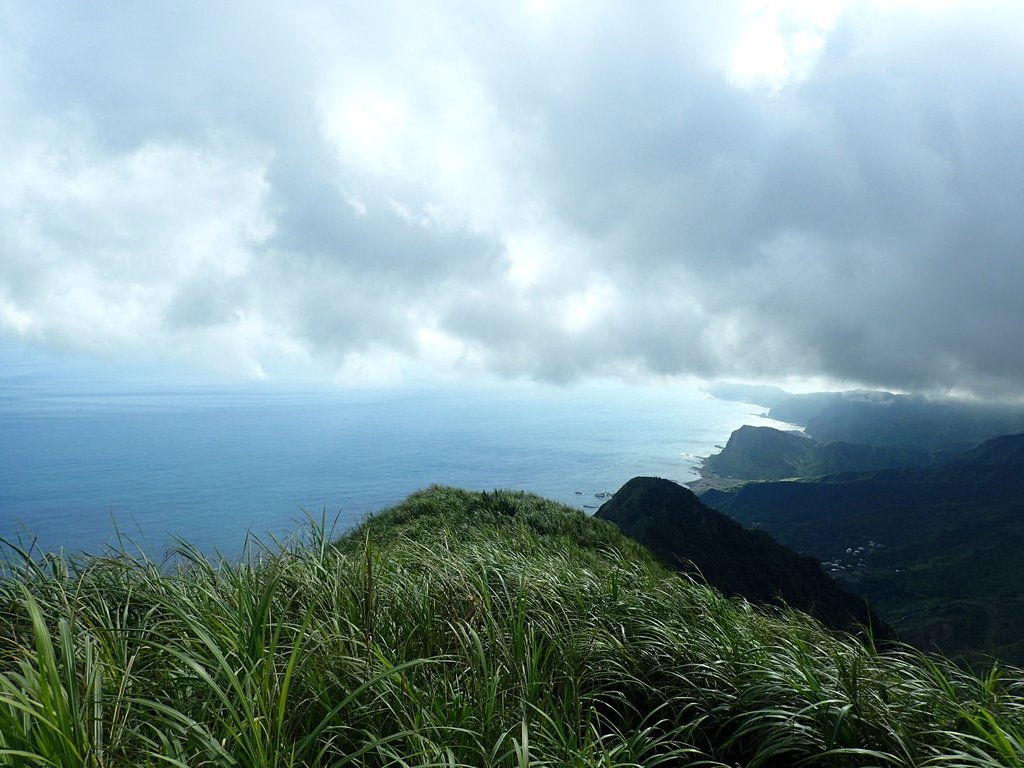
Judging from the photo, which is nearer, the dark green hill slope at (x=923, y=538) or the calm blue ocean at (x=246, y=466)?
the calm blue ocean at (x=246, y=466)

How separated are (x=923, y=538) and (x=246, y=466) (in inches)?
6049

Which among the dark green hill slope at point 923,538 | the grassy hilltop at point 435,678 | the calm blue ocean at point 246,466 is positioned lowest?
the dark green hill slope at point 923,538

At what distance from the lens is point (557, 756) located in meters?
2.44

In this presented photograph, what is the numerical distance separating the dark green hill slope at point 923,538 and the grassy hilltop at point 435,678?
65.5 m

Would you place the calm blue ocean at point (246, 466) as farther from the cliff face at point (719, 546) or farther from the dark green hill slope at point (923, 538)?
the dark green hill slope at point (923, 538)

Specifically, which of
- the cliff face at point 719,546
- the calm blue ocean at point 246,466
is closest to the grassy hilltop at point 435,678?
the calm blue ocean at point 246,466

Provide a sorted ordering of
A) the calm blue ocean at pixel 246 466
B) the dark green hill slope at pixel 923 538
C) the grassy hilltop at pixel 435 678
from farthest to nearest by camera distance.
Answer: the dark green hill slope at pixel 923 538, the calm blue ocean at pixel 246 466, the grassy hilltop at pixel 435 678

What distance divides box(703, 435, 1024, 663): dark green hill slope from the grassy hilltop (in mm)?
65505

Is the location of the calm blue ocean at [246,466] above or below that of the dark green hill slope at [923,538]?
above

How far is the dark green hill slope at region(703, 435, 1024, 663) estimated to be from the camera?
74250mm

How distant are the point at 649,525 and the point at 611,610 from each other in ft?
95.3

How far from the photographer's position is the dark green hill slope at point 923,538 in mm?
74250

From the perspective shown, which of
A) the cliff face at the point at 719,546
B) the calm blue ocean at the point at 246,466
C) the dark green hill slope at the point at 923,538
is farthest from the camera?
the dark green hill slope at the point at 923,538

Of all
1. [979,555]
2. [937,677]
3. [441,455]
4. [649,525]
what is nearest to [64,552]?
[937,677]
